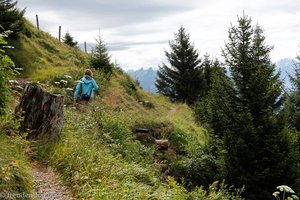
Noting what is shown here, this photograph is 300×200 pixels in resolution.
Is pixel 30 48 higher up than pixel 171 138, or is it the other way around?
pixel 30 48

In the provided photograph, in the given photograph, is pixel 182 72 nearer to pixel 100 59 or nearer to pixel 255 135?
pixel 100 59

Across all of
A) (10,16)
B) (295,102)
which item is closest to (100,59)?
(10,16)

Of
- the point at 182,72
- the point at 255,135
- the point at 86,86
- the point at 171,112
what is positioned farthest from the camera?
the point at 182,72

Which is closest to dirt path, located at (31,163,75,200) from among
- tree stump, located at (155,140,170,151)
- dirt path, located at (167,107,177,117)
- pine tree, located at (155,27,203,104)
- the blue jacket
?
the blue jacket

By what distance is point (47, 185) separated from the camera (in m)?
4.75

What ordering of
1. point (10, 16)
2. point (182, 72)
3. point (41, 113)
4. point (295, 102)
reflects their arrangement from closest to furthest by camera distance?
point (41, 113) < point (10, 16) < point (295, 102) < point (182, 72)

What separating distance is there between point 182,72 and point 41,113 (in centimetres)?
→ 2811

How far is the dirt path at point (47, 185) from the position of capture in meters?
4.42

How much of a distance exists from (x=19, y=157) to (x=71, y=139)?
5.35ft

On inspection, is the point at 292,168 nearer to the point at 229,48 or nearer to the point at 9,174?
the point at 229,48

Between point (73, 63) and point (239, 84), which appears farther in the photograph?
point (73, 63)

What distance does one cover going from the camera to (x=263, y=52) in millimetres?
11781

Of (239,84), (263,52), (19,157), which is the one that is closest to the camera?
(19,157)

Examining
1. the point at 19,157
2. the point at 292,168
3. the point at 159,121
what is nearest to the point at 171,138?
the point at 159,121
